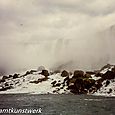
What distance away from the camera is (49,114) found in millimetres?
112562

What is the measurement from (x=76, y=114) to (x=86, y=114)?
3.41 meters

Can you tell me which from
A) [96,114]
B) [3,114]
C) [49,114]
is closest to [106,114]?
[96,114]

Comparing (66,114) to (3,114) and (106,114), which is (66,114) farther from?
(3,114)

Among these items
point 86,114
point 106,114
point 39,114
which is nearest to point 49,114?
point 39,114

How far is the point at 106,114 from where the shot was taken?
352 feet

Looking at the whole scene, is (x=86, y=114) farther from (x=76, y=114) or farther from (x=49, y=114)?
(x=49, y=114)

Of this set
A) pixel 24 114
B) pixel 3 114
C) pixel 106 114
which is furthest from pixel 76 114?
pixel 3 114

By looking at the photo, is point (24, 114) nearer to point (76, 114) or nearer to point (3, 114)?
point (3, 114)

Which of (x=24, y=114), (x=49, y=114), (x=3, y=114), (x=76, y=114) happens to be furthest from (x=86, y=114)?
(x=3, y=114)

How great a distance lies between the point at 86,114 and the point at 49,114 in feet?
42.1

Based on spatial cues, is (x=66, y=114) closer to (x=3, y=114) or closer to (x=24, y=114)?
(x=24, y=114)

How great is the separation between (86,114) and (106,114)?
7148 millimetres

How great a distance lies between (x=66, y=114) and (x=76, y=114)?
11.4 ft

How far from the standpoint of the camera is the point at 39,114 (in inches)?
4387
